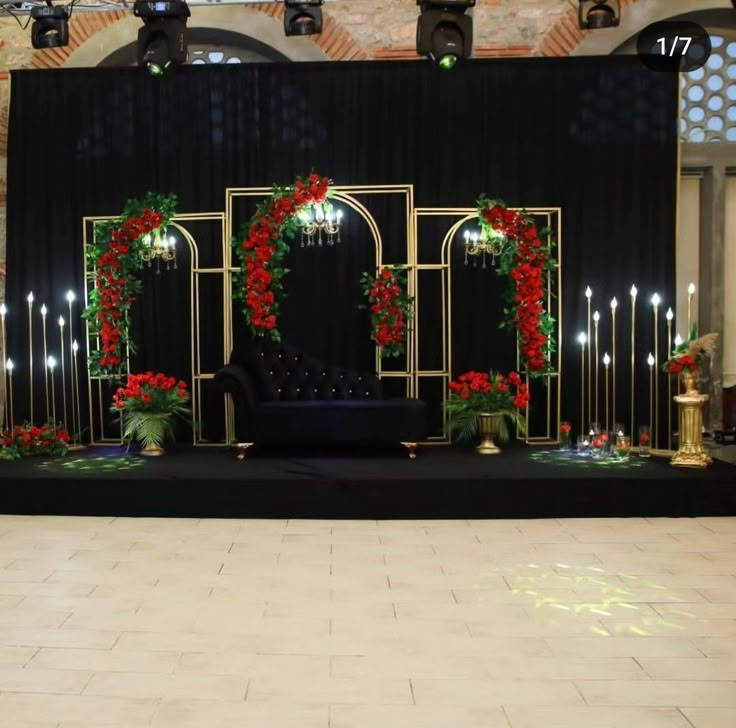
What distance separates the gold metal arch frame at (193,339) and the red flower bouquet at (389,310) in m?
1.22

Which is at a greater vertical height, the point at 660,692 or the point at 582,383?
the point at 582,383

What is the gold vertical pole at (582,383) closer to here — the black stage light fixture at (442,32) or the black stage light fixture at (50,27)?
the black stage light fixture at (442,32)

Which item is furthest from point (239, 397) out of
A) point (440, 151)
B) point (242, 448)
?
point (440, 151)

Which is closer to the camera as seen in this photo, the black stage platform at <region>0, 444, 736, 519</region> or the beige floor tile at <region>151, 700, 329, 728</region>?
the beige floor tile at <region>151, 700, 329, 728</region>

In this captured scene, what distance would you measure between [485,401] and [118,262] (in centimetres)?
309

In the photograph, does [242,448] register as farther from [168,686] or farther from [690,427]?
[168,686]

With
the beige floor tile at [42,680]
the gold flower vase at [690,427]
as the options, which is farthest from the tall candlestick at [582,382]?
the beige floor tile at [42,680]

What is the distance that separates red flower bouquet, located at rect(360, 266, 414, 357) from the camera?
677cm

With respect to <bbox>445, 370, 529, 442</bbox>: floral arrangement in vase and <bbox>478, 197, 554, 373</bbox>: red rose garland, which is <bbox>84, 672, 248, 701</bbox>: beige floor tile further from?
<bbox>478, 197, 554, 373</bbox>: red rose garland

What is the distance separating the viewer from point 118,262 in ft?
22.5

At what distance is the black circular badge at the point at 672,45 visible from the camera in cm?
751

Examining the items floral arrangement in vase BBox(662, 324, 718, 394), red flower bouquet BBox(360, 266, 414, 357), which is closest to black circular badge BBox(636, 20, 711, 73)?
floral arrangement in vase BBox(662, 324, 718, 394)

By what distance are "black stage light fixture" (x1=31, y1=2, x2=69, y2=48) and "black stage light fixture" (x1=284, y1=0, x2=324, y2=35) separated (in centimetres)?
173

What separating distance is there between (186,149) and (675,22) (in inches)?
175
